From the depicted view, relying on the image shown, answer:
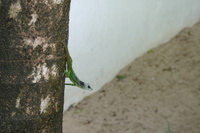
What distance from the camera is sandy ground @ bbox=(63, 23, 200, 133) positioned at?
11.9ft

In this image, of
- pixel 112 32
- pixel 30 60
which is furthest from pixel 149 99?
pixel 30 60

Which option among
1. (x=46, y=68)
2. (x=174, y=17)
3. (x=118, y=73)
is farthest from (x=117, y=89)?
(x=46, y=68)

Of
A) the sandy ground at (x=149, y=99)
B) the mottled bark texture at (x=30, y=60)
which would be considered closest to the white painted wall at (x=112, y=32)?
the sandy ground at (x=149, y=99)

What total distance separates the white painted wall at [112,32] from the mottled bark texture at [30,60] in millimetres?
2164

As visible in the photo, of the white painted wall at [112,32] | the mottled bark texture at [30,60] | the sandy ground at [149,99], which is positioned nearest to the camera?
the mottled bark texture at [30,60]

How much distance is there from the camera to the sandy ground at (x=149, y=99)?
143 inches

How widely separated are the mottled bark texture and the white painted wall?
2.16 metres

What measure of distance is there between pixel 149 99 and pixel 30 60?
3.01m

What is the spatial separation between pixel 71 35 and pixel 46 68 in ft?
7.37

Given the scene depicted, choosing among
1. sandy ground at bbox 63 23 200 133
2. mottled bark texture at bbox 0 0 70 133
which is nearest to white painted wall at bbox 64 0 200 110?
sandy ground at bbox 63 23 200 133

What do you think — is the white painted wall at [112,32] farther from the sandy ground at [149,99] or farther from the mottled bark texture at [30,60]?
the mottled bark texture at [30,60]

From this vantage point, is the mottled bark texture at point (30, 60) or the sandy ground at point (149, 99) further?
the sandy ground at point (149, 99)

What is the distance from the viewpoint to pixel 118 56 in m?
4.71

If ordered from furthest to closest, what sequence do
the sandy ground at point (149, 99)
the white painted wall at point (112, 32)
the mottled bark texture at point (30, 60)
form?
the white painted wall at point (112, 32)
the sandy ground at point (149, 99)
the mottled bark texture at point (30, 60)
